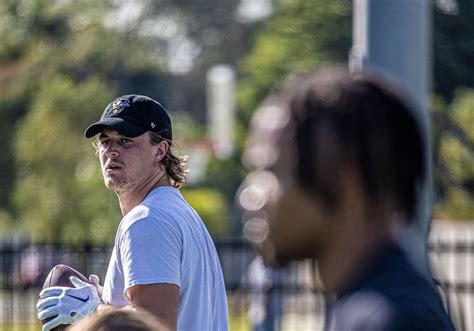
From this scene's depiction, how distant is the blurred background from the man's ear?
6.68 metres

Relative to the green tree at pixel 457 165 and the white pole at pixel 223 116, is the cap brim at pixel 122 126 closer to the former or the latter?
the green tree at pixel 457 165

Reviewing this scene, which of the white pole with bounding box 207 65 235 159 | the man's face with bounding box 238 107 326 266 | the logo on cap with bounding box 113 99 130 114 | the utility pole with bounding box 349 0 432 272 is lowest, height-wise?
the white pole with bounding box 207 65 235 159

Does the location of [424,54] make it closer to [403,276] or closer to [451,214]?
[403,276]

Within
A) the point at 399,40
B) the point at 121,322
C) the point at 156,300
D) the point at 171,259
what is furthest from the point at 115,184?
the point at 399,40

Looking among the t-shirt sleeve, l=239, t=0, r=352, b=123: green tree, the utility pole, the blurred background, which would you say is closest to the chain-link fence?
the blurred background

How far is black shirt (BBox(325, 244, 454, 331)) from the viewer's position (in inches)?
91.7

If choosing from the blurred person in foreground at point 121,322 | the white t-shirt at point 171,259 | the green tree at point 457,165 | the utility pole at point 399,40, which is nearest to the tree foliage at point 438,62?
the green tree at point 457,165

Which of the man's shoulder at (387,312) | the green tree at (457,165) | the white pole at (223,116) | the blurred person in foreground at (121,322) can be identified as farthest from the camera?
the white pole at (223,116)

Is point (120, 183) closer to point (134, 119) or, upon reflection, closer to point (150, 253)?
point (134, 119)

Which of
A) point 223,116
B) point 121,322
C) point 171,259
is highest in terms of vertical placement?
point 121,322

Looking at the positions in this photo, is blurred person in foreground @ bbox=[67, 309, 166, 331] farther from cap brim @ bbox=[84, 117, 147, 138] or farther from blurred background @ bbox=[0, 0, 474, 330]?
blurred background @ bbox=[0, 0, 474, 330]

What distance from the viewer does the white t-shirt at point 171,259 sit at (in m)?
4.35

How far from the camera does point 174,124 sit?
123 ft

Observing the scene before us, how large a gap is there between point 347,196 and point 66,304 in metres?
2.15
